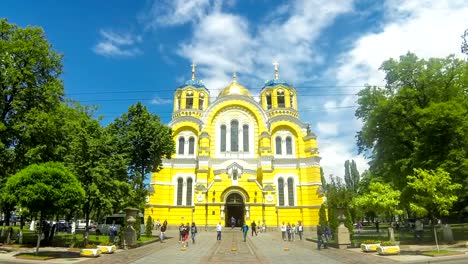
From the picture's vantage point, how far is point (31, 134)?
72.4ft

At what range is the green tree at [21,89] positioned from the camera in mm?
21984

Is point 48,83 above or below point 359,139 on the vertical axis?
above

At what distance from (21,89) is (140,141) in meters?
9.67

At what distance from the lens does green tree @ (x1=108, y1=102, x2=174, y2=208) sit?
28.2 metres

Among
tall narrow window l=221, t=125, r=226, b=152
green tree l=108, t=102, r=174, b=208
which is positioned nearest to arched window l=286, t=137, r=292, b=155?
tall narrow window l=221, t=125, r=226, b=152

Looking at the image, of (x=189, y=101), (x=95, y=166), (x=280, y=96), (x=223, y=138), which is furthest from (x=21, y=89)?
(x=280, y=96)

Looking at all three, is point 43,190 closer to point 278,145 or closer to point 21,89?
point 21,89

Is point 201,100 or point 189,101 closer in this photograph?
point 189,101

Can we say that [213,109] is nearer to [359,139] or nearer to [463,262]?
[359,139]

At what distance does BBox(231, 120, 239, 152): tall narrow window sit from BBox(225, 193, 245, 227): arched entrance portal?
8.09m

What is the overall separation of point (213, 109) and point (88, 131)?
2594 cm

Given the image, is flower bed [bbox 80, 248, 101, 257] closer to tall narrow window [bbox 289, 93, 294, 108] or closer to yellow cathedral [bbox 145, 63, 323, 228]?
yellow cathedral [bbox 145, 63, 323, 228]

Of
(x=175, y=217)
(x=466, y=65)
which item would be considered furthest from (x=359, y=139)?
(x=175, y=217)

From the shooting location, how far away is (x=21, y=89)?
903 inches
